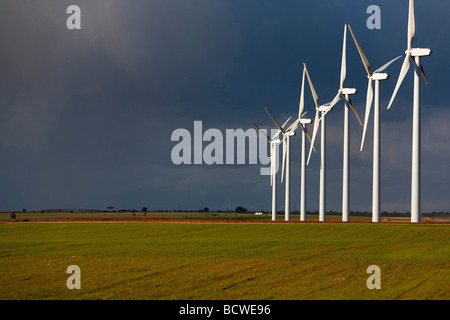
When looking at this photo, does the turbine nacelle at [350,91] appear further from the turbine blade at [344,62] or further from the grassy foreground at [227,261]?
the grassy foreground at [227,261]

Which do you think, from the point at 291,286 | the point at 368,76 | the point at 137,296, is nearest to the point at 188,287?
the point at 137,296

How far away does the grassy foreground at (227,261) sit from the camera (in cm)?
3462

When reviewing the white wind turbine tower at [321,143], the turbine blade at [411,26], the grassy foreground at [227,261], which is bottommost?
the grassy foreground at [227,261]

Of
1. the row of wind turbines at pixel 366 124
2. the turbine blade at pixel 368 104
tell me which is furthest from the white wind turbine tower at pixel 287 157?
the turbine blade at pixel 368 104

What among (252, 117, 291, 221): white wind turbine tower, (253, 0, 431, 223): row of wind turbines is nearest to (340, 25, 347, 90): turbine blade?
(253, 0, 431, 223): row of wind turbines

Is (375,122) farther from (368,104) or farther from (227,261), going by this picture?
(227,261)

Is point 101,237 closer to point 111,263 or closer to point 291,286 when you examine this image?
point 111,263

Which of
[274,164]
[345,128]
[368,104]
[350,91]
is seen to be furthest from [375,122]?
[274,164]

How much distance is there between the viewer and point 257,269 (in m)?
42.7

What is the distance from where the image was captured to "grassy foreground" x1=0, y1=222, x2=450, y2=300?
1363 inches

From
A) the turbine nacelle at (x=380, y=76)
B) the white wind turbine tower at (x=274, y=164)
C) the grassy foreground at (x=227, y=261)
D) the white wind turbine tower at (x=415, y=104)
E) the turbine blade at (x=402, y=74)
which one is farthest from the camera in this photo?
the white wind turbine tower at (x=274, y=164)

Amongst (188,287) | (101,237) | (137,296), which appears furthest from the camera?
(101,237)

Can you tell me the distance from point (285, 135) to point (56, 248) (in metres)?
69.6

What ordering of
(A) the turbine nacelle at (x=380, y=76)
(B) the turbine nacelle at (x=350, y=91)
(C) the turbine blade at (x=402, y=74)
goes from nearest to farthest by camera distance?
(C) the turbine blade at (x=402, y=74), (A) the turbine nacelle at (x=380, y=76), (B) the turbine nacelle at (x=350, y=91)
